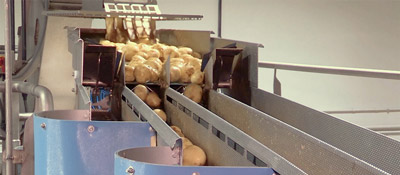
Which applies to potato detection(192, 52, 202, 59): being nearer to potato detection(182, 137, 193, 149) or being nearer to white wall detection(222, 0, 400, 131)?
potato detection(182, 137, 193, 149)

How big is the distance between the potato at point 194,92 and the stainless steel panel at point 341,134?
0.23 meters

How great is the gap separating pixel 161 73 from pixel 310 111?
0.82 meters

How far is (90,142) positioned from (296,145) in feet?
1.65

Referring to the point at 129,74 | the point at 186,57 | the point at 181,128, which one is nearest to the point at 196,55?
the point at 186,57

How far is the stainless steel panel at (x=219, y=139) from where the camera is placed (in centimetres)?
123

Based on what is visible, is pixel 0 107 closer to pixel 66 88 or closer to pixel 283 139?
pixel 66 88

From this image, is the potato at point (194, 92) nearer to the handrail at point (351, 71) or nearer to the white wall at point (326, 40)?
the handrail at point (351, 71)

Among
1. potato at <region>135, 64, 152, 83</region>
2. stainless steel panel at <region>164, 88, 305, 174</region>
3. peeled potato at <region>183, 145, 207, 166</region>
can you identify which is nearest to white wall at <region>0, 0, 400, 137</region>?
potato at <region>135, 64, 152, 83</region>

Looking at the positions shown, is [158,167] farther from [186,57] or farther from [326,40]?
[326,40]

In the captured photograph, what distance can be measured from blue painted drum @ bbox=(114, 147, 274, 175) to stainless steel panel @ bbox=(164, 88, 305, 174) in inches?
2.5

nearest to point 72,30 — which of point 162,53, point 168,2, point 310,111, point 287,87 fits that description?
point 162,53

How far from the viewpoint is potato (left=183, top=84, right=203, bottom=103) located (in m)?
2.43

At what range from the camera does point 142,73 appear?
2.53 meters

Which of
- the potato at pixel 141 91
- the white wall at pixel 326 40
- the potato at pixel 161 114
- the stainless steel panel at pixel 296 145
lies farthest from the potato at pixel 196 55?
the white wall at pixel 326 40
